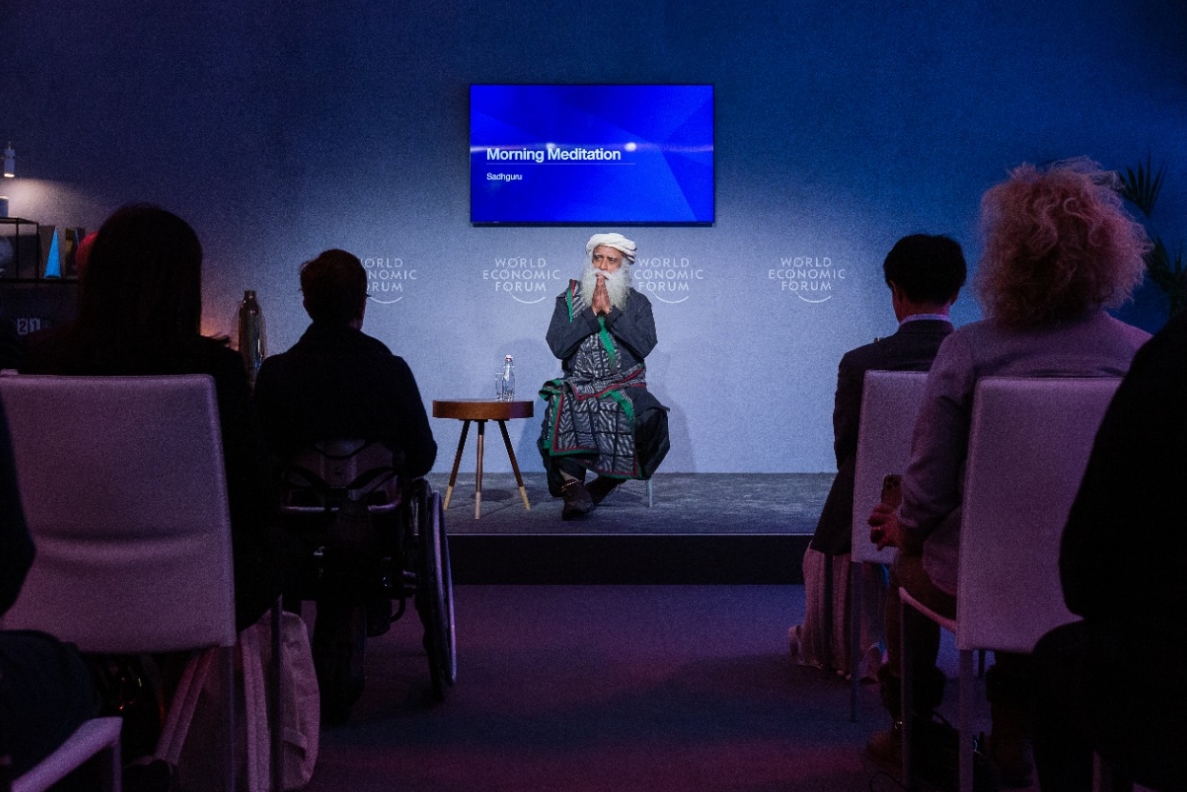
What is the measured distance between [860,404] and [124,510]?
1.85 m

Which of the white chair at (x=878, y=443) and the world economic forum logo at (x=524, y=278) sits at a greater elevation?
the world economic forum logo at (x=524, y=278)

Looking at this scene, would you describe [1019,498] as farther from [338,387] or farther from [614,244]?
[614,244]

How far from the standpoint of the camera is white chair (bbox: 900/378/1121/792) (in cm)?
168

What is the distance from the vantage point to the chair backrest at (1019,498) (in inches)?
66.1

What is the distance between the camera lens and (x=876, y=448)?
8.56 ft

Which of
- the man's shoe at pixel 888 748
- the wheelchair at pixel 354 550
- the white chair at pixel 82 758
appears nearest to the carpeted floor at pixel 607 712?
the man's shoe at pixel 888 748

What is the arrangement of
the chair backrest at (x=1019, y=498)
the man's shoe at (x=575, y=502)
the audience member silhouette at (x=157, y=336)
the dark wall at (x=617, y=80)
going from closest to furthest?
1. the chair backrest at (x=1019, y=498)
2. the audience member silhouette at (x=157, y=336)
3. the man's shoe at (x=575, y=502)
4. the dark wall at (x=617, y=80)

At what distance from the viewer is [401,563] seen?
2.82 metres

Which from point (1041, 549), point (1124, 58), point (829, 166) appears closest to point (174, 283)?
point (1041, 549)

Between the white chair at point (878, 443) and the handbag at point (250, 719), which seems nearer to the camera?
the handbag at point (250, 719)

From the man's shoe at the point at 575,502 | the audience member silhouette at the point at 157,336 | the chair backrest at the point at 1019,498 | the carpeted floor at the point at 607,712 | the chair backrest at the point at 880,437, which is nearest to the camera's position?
the chair backrest at the point at 1019,498

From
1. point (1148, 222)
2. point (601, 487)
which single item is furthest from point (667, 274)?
point (1148, 222)

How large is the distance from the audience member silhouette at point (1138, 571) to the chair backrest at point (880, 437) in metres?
1.35

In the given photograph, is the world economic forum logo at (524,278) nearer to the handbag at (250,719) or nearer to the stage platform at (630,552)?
the stage platform at (630,552)
